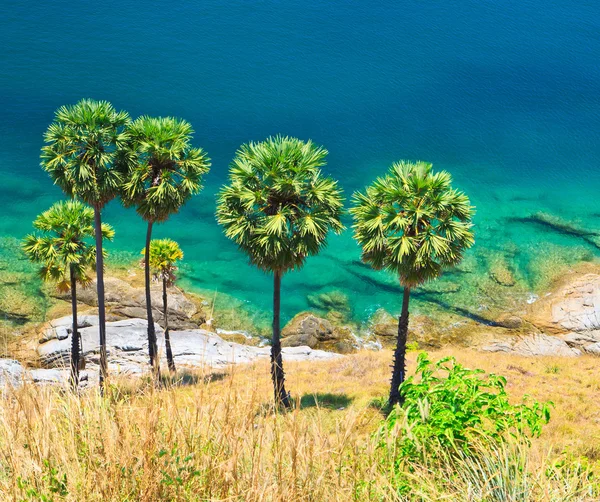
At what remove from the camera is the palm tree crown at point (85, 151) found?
1113 inches

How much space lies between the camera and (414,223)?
24266 millimetres

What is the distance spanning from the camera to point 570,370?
33719 mm

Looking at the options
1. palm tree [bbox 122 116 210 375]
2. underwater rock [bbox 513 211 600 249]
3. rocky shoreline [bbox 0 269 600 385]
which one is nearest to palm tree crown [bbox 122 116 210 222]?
palm tree [bbox 122 116 210 375]

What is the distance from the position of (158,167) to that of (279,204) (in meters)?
8.07

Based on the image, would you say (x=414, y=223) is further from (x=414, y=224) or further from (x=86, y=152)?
(x=86, y=152)

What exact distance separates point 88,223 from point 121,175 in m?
4.89

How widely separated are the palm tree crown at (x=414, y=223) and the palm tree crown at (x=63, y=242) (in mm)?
15860

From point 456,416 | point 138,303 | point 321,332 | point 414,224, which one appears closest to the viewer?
point 456,416

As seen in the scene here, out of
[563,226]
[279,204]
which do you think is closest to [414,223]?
[279,204]

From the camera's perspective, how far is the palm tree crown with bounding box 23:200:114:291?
31.4 meters

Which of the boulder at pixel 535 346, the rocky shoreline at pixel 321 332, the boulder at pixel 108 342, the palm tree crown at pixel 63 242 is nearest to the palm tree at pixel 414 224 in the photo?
the palm tree crown at pixel 63 242

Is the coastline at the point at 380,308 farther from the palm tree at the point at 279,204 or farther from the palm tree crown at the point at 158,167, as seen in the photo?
the palm tree at the point at 279,204

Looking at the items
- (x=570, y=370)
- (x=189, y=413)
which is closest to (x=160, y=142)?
(x=189, y=413)

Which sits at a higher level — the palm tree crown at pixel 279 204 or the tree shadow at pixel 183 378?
the palm tree crown at pixel 279 204
